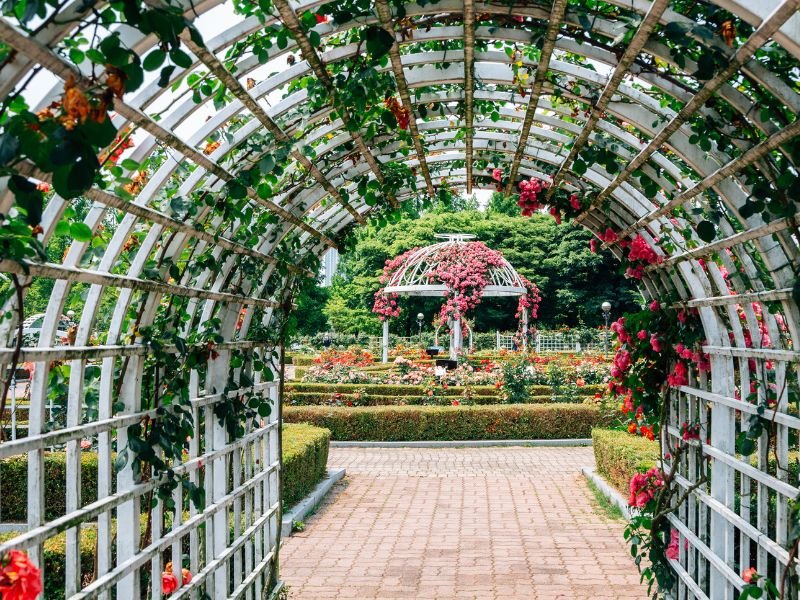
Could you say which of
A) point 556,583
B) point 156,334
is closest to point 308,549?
point 556,583

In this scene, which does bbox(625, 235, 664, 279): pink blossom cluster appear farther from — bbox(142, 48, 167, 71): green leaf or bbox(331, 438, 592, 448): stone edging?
bbox(331, 438, 592, 448): stone edging

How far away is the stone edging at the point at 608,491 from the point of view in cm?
817

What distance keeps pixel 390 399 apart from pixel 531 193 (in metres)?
11.2

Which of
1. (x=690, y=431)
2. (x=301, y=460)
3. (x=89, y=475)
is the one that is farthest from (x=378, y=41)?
(x=89, y=475)

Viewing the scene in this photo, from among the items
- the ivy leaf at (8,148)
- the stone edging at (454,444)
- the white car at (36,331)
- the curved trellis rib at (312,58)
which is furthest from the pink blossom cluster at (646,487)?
the stone edging at (454,444)

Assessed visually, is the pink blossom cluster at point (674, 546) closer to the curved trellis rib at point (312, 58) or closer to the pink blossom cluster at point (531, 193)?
the pink blossom cluster at point (531, 193)

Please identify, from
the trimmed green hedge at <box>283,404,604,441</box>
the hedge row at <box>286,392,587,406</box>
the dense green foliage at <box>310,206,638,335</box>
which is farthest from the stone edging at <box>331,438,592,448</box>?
the dense green foliage at <box>310,206,638,335</box>

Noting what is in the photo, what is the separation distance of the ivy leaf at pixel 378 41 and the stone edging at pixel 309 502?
16.5 ft

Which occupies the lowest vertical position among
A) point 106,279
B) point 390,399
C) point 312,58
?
point 390,399

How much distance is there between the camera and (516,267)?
118 feet

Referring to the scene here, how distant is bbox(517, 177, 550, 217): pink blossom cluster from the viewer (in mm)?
4816

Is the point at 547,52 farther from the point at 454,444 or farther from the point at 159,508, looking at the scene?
the point at 454,444

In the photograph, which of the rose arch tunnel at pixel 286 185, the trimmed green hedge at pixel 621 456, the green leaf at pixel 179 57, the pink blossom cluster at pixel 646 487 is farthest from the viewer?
the trimmed green hedge at pixel 621 456

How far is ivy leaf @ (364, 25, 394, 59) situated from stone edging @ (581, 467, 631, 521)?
641 cm
